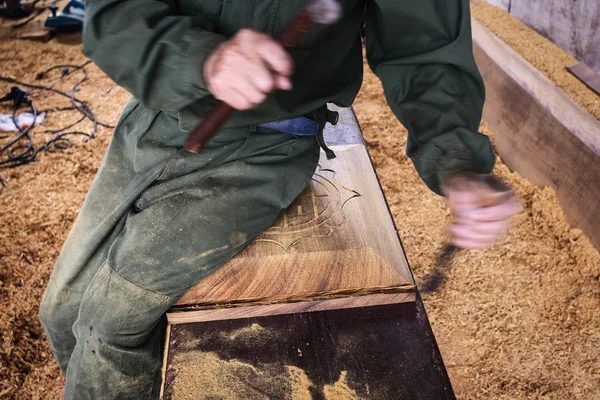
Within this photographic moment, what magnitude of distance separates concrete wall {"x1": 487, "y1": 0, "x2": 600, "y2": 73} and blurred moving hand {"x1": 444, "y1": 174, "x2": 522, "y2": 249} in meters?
2.41

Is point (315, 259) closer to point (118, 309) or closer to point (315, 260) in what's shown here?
point (315, 260)

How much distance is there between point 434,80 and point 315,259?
2.02ft

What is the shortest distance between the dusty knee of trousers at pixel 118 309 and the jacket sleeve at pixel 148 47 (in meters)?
0.50

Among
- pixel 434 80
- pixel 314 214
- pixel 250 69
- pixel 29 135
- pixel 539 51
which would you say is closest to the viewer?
pixel 250 69

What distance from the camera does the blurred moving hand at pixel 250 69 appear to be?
37.3 inches

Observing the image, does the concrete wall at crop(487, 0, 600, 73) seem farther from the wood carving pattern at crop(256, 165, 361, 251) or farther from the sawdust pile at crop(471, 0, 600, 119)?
the wood carving pattern at crop(256, 165, 361, 251)

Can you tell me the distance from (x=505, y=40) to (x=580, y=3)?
22.6 inches

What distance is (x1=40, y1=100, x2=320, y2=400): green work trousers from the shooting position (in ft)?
4.43

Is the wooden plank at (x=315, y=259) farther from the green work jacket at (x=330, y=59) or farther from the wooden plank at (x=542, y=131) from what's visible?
the wooden plank at (x=542, y=131)

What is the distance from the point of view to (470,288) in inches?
99.8

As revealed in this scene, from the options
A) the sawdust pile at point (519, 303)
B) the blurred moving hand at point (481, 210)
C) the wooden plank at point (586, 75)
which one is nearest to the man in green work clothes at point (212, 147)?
the blurred moving hand at point (481, 210)

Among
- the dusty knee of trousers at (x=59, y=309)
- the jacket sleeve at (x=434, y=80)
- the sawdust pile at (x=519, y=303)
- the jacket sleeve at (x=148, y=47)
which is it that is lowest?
the sawdust pile at (x=519, y=303)

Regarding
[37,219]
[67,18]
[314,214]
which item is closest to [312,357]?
[314,214]

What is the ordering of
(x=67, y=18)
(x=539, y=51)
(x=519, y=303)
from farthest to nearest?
1. (x=67, y=18)
2. (x=539, y=51)
3. (x=519, y=303)
